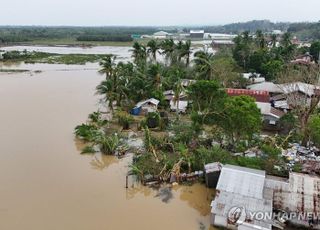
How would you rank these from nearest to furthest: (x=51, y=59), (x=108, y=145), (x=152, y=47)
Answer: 1. (x=108, y=145)
2. (x=152, y=47)
3. (x=51, y=59)

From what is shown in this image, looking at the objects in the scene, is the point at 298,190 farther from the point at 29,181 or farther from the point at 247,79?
the point at 247,79

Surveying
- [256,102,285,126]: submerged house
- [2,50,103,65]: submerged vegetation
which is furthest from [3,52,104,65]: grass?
[256,102,285,126]: submerged house

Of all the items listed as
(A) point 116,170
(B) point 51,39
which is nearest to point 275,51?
(A) point 116,170

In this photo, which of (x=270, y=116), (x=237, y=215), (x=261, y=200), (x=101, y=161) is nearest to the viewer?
(x=237, y=215)

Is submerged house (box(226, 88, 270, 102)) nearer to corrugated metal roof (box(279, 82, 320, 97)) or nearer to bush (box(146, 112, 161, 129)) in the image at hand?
corrugated metal roof (box(279, 82, 320, 97))

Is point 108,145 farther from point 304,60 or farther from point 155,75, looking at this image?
point 304,60

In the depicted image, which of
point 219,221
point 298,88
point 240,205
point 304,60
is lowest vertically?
point 219,221

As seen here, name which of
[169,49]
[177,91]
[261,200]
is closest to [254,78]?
[169,49]

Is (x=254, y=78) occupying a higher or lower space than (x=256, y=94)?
higher
